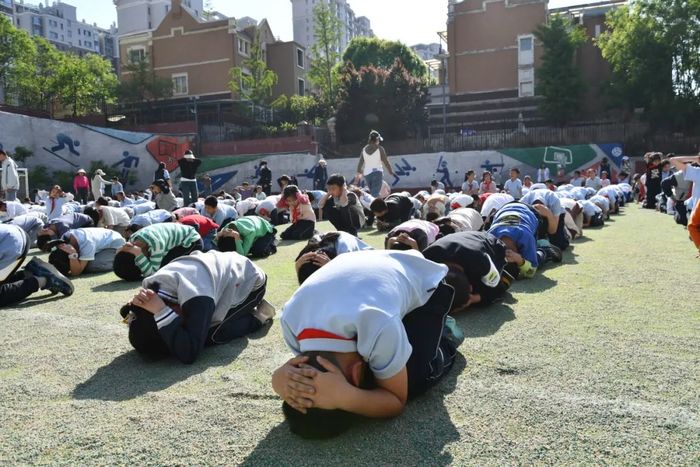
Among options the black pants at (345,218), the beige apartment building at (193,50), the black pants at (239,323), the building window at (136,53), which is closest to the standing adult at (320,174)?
the black pants at (345,218)

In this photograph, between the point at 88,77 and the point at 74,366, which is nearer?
the point at 74,366

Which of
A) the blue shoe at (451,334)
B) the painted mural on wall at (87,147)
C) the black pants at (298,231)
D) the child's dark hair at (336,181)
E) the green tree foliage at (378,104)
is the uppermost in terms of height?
the green tree foliage at (378,104)

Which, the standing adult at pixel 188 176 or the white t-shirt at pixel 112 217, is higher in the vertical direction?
the standing adult at pixel 188 176

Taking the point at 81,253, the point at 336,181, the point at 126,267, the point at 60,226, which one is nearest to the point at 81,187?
the point at 60,226

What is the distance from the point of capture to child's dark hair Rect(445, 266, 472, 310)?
376cm

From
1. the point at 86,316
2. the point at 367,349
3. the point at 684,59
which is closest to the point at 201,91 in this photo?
the point at 684,59

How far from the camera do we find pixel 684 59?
28.2 m

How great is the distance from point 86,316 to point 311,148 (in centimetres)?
2412

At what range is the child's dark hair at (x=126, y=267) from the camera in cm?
578

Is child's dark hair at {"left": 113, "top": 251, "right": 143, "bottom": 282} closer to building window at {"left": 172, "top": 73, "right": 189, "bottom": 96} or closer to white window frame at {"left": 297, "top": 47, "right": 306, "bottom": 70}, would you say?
building window at {"left": 172, "top": 73, "right": 189, "bottom": 96}

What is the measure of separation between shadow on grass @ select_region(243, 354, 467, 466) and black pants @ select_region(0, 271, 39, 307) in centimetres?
373

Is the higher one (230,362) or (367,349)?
(367,349)

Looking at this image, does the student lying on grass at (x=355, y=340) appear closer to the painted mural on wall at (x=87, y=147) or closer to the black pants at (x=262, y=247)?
the black pants at (x=262, y=247)

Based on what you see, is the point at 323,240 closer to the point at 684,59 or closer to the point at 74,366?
the point at 74,366
